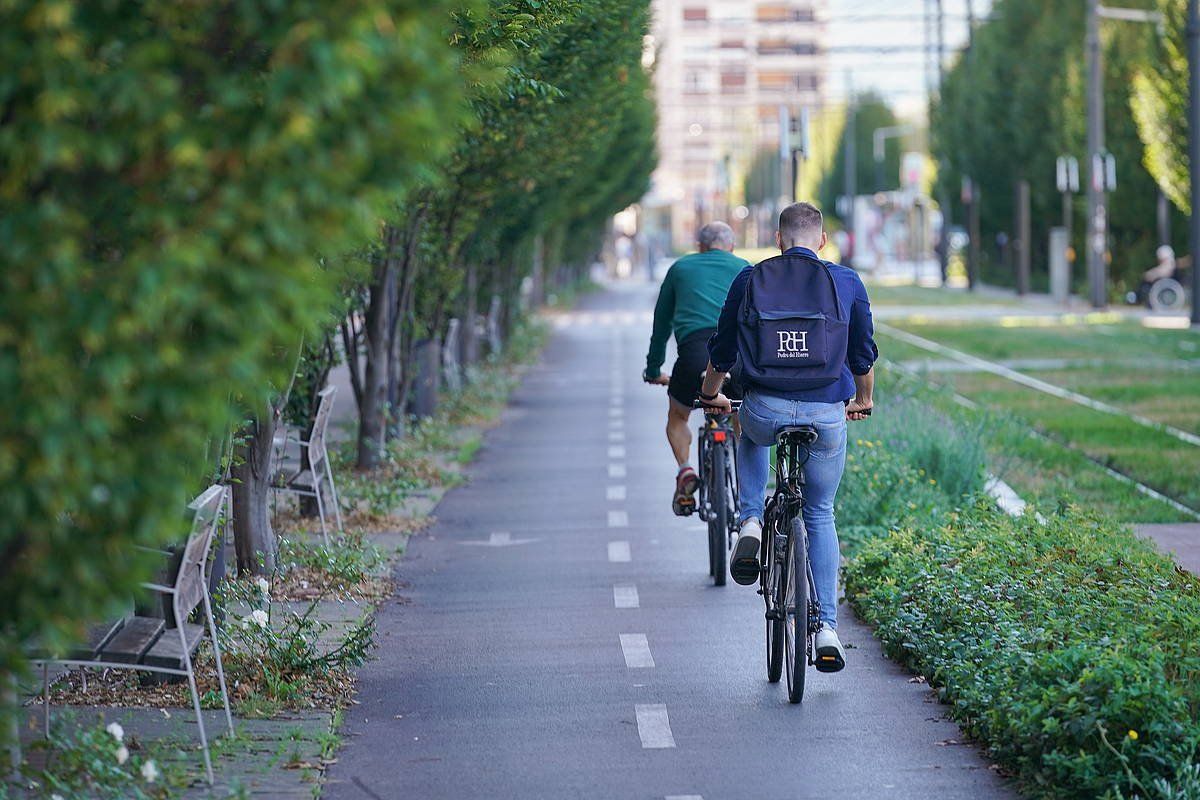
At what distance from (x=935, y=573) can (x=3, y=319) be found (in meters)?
5.44

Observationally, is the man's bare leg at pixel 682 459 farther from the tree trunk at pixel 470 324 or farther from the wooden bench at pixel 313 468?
the tree trunk at pixel 470 324

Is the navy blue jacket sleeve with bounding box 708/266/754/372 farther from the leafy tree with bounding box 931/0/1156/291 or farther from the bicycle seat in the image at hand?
the leafy tree with bounding box 931/0/1156/291

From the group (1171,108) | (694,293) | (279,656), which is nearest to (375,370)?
(694,293)

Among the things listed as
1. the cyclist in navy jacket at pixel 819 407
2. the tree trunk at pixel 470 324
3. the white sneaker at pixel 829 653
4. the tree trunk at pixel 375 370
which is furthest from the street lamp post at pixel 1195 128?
the white sneaker at pixel 829 653

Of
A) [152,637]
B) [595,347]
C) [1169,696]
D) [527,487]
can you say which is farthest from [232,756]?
[595,347]

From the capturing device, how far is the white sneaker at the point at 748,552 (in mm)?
8055

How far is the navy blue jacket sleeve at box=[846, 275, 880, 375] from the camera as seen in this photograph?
7508 mm

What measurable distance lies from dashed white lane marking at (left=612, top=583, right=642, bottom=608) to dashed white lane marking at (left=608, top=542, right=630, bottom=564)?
0.89 m

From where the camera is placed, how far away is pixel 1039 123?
5600 centimetres

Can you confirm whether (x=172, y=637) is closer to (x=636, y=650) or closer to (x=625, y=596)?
(x=636, y=650)

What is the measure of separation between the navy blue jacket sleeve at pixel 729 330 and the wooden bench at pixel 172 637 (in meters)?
2.01

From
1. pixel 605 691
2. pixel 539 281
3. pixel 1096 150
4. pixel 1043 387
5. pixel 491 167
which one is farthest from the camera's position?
pixel 539 281

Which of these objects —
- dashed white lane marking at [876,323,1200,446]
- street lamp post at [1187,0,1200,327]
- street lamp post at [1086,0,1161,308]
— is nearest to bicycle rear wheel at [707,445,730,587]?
dashed white lane marking at [876,323,1200,446]

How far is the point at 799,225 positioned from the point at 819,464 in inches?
35.5
